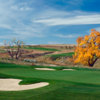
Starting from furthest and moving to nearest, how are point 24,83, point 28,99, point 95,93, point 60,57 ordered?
point 60,57 < point 24,83 < point 95,93 < point 28,99

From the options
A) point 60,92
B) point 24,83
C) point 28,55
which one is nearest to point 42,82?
point 24,83

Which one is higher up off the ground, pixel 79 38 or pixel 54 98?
pixel 79 38

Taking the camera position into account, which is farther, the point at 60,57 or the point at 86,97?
the point at 60,57

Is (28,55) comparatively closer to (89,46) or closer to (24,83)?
(89,46)

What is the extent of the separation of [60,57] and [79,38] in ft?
67.5

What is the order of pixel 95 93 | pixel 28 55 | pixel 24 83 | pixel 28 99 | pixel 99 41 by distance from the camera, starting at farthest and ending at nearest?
pixel 28 55, pixel 99 41, pixel 24 83, pixel 95 93, pixel 28 99

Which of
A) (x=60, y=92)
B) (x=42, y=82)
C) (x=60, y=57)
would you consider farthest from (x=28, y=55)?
(x=60, y=92)

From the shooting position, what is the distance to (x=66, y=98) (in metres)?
11.8

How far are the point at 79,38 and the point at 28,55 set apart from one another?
2829cm

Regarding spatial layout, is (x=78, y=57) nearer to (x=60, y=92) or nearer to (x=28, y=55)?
(x=28, y=55)

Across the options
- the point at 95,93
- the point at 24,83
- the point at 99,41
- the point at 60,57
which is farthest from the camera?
the point at 60,57

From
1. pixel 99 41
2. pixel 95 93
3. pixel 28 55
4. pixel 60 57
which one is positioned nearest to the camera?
pixel 95 93

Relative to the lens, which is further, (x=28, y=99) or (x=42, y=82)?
(x=42, y=82)

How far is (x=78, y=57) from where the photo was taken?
4588 cm
